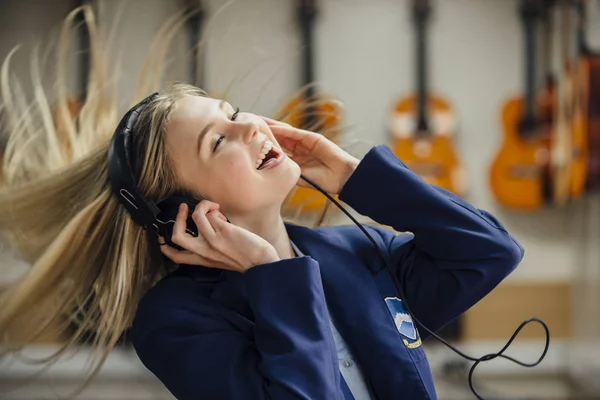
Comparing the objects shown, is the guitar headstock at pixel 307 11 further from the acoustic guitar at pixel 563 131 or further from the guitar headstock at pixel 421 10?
the acoustic guitar at pixel 563 131

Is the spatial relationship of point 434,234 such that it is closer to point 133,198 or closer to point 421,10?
point 133,198

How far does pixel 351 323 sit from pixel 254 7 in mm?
2834

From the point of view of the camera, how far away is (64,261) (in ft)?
4.19

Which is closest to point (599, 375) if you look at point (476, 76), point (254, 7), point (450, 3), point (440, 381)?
point (440, 381)

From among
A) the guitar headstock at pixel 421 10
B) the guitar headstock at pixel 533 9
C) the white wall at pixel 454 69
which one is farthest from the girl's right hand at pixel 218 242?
the guitar headstock at pixel 533 9

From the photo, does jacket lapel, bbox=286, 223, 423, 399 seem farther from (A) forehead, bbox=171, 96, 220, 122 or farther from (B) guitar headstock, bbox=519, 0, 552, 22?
(B) guitar headstock, bbox=519, 0, 552, 22

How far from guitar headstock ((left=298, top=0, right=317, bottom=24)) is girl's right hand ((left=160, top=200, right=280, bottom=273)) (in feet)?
8.90

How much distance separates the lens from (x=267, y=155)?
1188mm

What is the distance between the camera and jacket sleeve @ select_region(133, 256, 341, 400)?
1.05m

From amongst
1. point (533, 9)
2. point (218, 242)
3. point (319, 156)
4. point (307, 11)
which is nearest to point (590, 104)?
point (533, 9)

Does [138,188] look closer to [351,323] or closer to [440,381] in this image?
[351,323]

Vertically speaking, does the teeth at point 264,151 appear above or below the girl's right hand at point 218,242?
above

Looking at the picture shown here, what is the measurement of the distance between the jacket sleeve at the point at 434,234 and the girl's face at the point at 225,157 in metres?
0.13

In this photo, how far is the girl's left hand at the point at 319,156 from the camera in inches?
50.6
